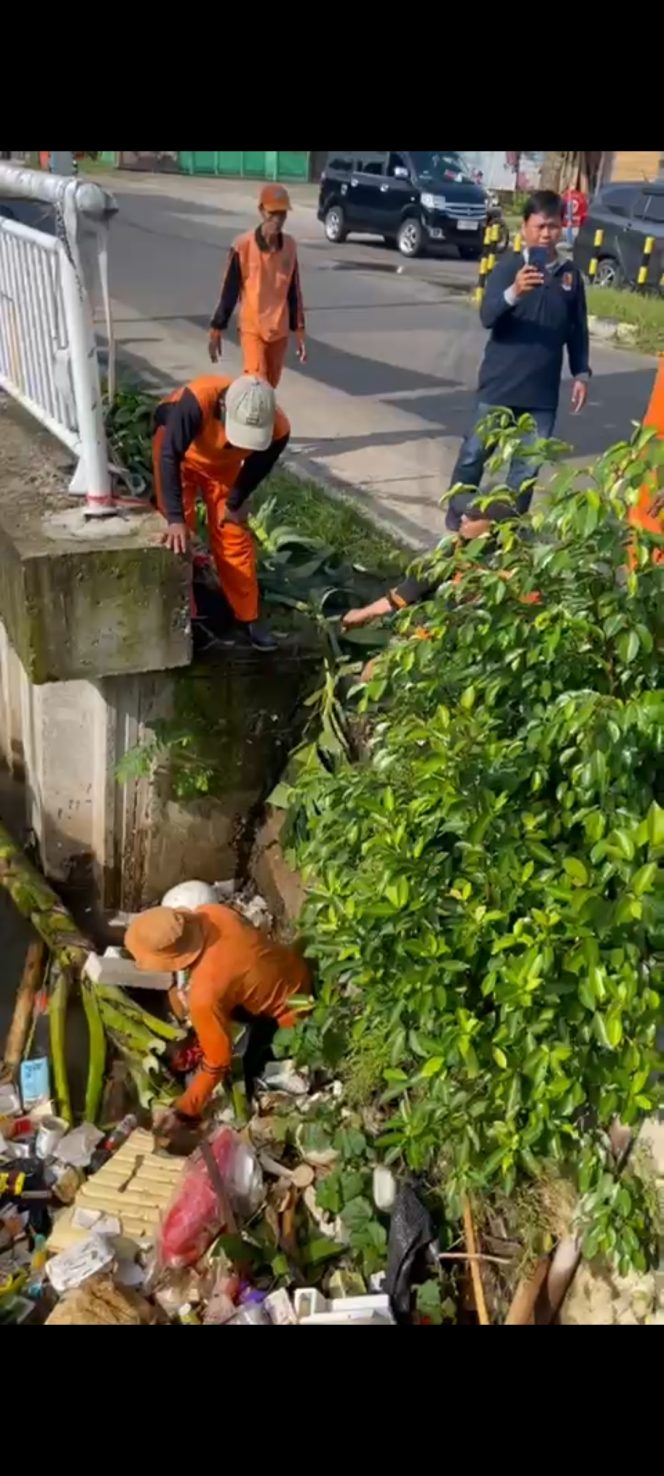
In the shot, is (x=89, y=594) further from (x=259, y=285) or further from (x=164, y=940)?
(x=259, y=285)

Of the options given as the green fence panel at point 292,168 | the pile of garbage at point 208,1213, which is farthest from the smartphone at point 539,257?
the green fence panel at point 292,168

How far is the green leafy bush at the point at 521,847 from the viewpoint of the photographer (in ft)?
7.12

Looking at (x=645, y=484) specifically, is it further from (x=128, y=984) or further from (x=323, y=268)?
(x=323, y=268)

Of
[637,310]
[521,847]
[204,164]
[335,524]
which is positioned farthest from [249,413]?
[204,164]

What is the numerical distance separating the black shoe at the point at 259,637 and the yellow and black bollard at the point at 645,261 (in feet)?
36.8

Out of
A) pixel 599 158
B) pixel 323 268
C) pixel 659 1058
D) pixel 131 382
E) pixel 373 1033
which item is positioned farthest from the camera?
pixel 599 158

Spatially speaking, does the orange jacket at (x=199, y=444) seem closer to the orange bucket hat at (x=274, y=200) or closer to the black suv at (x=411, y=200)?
the orange bucket hat at (x=274, y=200)

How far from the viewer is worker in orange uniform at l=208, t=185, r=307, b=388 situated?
5.73 meters

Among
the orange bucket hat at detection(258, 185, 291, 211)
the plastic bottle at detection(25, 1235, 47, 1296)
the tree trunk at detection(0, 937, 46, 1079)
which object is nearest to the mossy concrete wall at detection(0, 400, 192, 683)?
the tree trunk at detection(0, 937, 46, 1079)

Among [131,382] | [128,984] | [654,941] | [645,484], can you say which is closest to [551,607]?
[645,484]

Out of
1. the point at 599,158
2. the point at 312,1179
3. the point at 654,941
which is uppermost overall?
the point at 599,158

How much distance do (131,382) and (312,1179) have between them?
5.69m

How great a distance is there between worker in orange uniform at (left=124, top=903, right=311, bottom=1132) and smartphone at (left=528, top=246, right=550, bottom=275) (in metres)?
3.02

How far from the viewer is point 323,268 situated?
1595 centimetres
